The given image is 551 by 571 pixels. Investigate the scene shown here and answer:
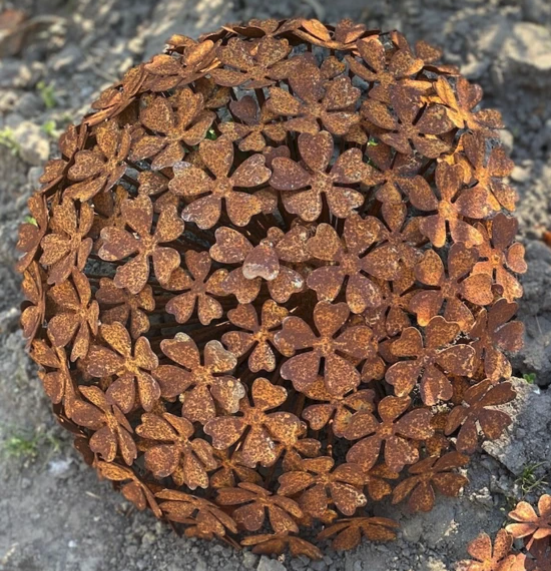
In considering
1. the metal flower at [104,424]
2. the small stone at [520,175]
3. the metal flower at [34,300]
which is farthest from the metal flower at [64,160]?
the small stone at [520,175]

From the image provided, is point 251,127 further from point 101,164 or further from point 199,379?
point 199,379

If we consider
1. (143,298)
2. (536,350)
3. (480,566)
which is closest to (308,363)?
(143,298)

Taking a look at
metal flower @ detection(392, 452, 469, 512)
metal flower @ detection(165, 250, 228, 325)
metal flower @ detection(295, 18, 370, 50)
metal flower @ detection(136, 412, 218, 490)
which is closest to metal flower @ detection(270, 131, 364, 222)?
metal flower @ detection(165, 250, 228, 325)

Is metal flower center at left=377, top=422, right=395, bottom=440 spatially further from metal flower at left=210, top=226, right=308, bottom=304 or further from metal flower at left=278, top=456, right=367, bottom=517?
→ metal flower at left=210, top=226, right=308, bottom=304

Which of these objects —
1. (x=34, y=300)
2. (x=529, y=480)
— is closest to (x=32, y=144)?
(x=34, y=300)

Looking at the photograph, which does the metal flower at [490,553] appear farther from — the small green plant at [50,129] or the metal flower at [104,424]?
the small green plant at [50,129]

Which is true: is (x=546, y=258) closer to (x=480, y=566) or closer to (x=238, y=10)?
(x=480, y=566)
